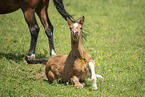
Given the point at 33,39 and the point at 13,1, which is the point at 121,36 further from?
the point at 13,1

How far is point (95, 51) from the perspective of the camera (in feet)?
27.5

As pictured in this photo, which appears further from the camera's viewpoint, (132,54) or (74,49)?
(132,54)

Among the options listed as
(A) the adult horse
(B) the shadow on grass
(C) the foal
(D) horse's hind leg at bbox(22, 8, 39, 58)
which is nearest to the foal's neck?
(C) the foal

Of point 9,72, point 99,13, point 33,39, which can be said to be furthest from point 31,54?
point 99,13

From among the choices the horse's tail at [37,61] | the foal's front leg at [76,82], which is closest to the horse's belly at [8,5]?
the horse's tail at [37,61]

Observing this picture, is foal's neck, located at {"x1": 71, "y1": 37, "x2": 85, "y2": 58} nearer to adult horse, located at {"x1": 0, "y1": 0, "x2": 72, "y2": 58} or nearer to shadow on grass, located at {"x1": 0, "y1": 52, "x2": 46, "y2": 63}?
adult horse, located at {"x1": 0, "y1": 0, "x2": 72, "y2": 58}

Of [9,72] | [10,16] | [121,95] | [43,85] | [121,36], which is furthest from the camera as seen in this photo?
[10,16]

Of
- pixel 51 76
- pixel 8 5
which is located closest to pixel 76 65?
pixel 51 76

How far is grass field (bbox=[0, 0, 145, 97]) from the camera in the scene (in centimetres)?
520

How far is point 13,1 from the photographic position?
7.43m

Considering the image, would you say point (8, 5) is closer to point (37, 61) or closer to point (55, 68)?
point (37, 61)

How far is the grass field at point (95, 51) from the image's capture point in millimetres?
5195

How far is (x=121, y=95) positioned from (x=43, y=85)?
6.28 ft

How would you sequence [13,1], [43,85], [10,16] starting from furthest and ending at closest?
[10,16]
[13,1]
[43,85]
